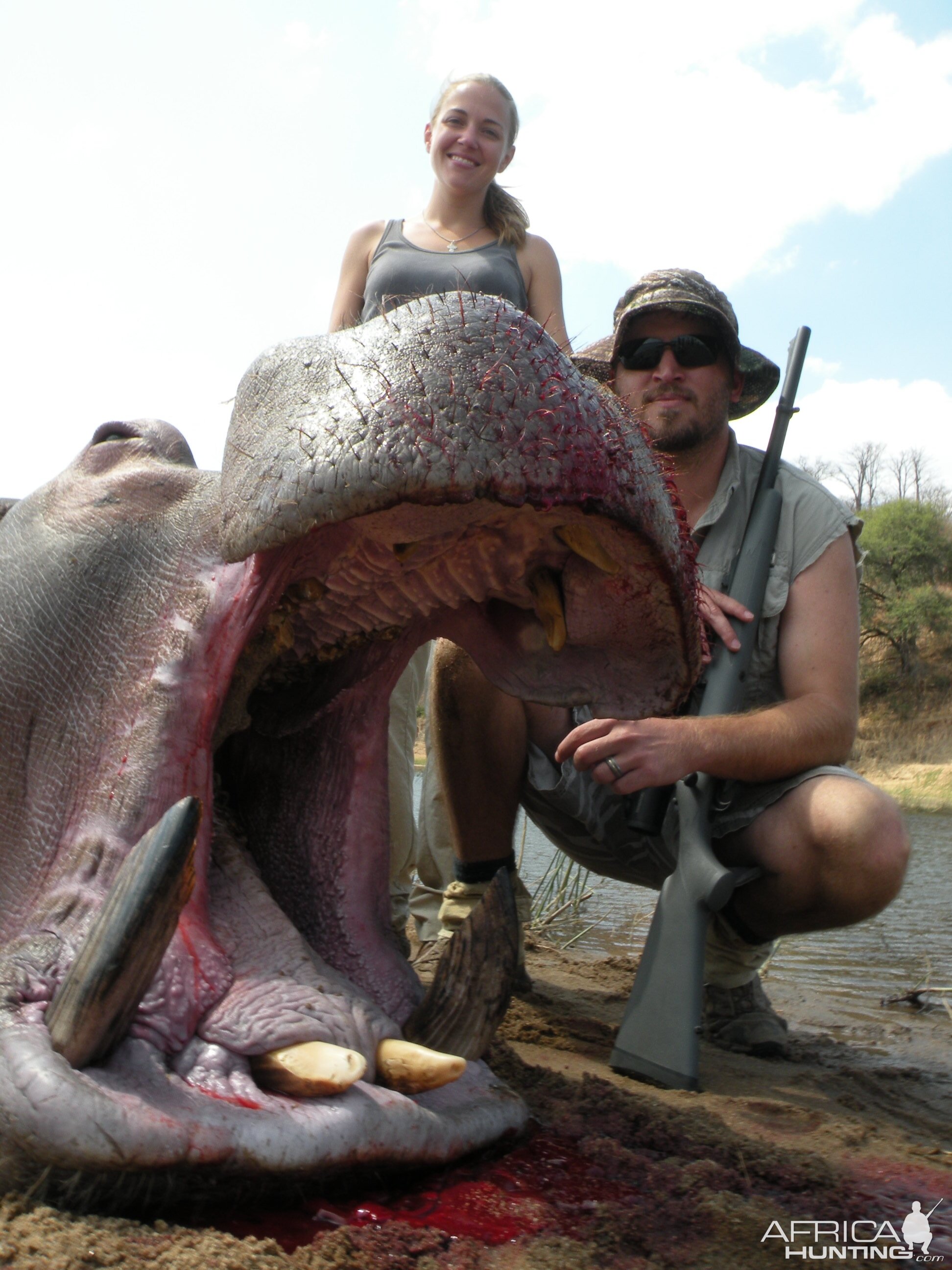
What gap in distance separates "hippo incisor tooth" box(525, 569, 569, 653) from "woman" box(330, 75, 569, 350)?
206 cm

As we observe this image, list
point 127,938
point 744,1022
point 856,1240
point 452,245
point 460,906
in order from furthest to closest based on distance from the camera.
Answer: point 452,245
point 460,906
point 744,1022
point 856,1240
point 127,938

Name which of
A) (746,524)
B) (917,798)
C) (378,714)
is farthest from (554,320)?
(917,798)

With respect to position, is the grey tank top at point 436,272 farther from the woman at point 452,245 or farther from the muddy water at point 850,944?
the muddy water at point 850,944

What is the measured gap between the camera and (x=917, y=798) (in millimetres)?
17453

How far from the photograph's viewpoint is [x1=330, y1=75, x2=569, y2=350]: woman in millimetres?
3678

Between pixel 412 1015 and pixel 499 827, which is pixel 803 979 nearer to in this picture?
pixel 499 827

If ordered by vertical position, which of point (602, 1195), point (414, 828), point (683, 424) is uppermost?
point (683, 424)

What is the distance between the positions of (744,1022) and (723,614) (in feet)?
3.95

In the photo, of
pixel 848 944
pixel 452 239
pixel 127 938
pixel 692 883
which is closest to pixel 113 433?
pixel 127 938

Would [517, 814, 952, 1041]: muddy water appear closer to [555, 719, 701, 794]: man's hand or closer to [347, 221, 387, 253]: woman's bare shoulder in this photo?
[555, 719, 701, 794]: man's hand

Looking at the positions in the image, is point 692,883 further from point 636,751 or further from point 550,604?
point 550,604

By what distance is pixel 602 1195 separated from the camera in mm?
1577

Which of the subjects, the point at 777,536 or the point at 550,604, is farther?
the point at 777,536

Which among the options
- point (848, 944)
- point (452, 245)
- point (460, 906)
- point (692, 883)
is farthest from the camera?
point (848, 944)
